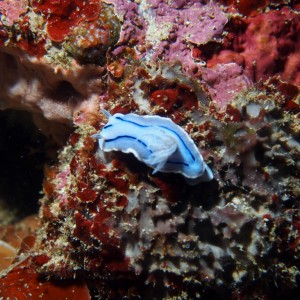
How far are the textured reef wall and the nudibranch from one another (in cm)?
19

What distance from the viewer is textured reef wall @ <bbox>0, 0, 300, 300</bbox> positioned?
3203mm

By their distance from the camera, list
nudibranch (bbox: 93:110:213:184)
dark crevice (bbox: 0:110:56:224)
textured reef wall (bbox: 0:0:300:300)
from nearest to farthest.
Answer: nudibranch (bbox: 93:110:213:184) < textured reef wall (bbox: 0:0:300:300) < dark crevice (bbox: 0:110:56:224)

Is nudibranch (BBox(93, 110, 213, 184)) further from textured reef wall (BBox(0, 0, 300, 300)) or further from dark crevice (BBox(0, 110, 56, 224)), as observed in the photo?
dark crevice (BBox(0, 110, 56, 224))

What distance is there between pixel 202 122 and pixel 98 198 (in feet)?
4.33

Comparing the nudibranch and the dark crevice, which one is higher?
the nudibranch

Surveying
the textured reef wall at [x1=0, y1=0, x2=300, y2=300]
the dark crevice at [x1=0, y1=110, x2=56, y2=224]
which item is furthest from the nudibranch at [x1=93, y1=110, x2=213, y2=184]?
the dark crevice at [x1=0, y1=110, x2=56, y2=224]

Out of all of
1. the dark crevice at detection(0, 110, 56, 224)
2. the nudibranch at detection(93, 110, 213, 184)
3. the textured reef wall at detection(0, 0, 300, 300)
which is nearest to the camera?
the nudibranch at detection(93, 110, 213, 184)

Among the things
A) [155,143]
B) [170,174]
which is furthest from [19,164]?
[155,143]

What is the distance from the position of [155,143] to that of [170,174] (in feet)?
1.47

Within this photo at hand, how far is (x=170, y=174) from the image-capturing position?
121 inches

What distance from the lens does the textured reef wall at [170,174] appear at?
3.20 m

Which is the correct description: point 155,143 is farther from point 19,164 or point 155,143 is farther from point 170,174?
point 19,164

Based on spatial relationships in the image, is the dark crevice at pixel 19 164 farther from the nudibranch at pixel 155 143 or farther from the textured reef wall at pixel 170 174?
the nudibranch at pixel 155 143

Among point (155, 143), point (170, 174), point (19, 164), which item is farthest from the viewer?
point (19, 164)
